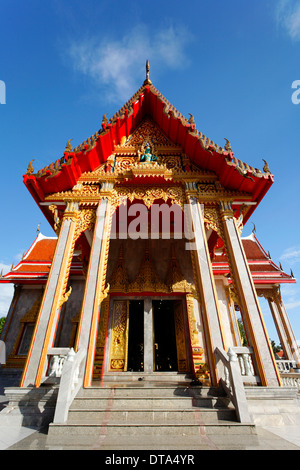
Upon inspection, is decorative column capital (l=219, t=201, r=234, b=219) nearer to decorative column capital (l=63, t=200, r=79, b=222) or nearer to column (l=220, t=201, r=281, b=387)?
column (l=220, t=201, r=281, b=387)

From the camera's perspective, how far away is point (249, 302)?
4879 mm

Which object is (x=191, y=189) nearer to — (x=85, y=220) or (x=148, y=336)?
(x=85, y=220)

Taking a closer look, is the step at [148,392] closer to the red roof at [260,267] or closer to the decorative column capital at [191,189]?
the decorative column capital at [191,189]

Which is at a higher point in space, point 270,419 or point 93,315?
point 93,315

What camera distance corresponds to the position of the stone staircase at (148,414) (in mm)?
2896

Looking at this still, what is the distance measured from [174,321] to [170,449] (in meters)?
5.31

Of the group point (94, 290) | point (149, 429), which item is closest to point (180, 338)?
point (94, 290)

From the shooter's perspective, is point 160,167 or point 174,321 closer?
point 160,167

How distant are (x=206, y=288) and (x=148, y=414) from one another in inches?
102

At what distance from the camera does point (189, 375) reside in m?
6.45

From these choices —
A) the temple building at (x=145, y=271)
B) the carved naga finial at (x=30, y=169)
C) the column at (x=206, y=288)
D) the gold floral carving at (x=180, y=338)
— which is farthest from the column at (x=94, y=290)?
the gold floral carving at (x=180, y=338)
